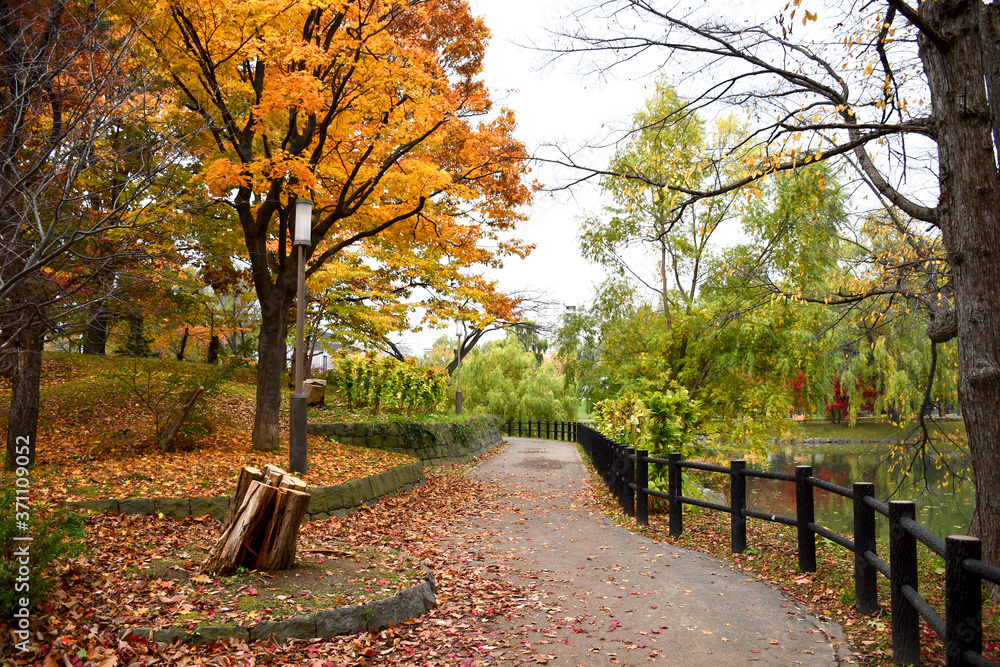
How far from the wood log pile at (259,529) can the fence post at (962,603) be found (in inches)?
178

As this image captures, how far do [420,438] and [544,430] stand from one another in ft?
65.6

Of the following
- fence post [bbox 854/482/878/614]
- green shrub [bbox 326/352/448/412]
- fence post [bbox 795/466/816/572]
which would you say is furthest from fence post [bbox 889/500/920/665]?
green shrub [bbox 326/352/448/412]

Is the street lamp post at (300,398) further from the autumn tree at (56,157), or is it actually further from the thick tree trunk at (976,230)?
the thick tree trunk at (976,230)

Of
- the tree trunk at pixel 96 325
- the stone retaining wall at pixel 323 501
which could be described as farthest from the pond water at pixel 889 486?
the tree trunk at pixel 96 325

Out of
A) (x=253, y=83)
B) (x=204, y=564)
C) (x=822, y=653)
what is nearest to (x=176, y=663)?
(x=204, y=564)

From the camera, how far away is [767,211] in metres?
18.9

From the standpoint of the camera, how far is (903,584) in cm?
422

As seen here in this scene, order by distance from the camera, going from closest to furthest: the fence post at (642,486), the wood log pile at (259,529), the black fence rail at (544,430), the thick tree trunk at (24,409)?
the wood log pile at (259,529) < the thick tree trunk at (24,409) < the fence post at (642,486) < the black fence rail at (544,430)

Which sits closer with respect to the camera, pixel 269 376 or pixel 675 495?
pixel 675 495

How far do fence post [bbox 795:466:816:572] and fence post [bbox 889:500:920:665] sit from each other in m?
1.84

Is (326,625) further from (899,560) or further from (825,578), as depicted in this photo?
(825,578)

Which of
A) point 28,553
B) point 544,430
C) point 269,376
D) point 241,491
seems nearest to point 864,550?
point 241,491

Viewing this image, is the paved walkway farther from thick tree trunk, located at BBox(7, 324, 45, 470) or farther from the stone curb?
thick tree trunk, located at BBox(7, 324, 45, 470)

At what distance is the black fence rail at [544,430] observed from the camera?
3331 cm
